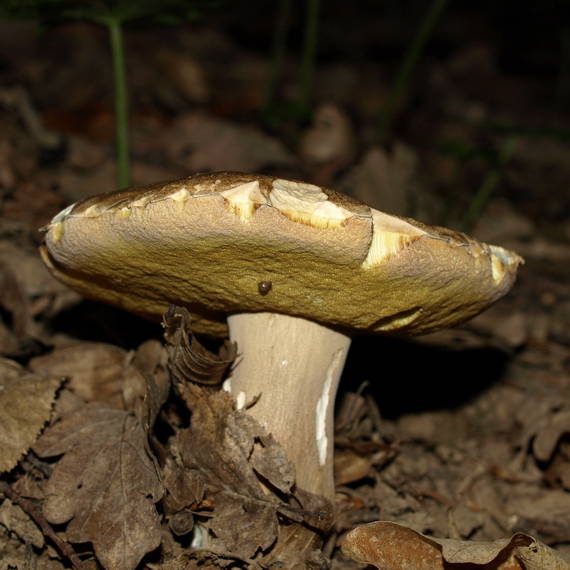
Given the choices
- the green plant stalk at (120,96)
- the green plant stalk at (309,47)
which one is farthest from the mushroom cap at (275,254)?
the green plant stalk at (309,47)

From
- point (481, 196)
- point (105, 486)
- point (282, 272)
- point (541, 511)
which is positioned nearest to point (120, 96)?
point (282, 272)

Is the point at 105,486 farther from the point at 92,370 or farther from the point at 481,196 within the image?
the point at 481,196

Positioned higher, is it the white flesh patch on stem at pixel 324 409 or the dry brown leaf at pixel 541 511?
the white flesh patch on stem at pixel 324 409

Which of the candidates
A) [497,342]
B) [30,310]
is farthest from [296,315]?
[497,342]

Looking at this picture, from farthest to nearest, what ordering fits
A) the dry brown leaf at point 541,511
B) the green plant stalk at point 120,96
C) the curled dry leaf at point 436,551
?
1. the green plant stalk at point 120,96
2. the dry brown leaf at point 541,511
3. the curled dry leaf at point 436,551

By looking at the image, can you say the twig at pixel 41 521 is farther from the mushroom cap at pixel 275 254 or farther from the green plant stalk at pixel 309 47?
the green plant stalk at pixel 309 47
